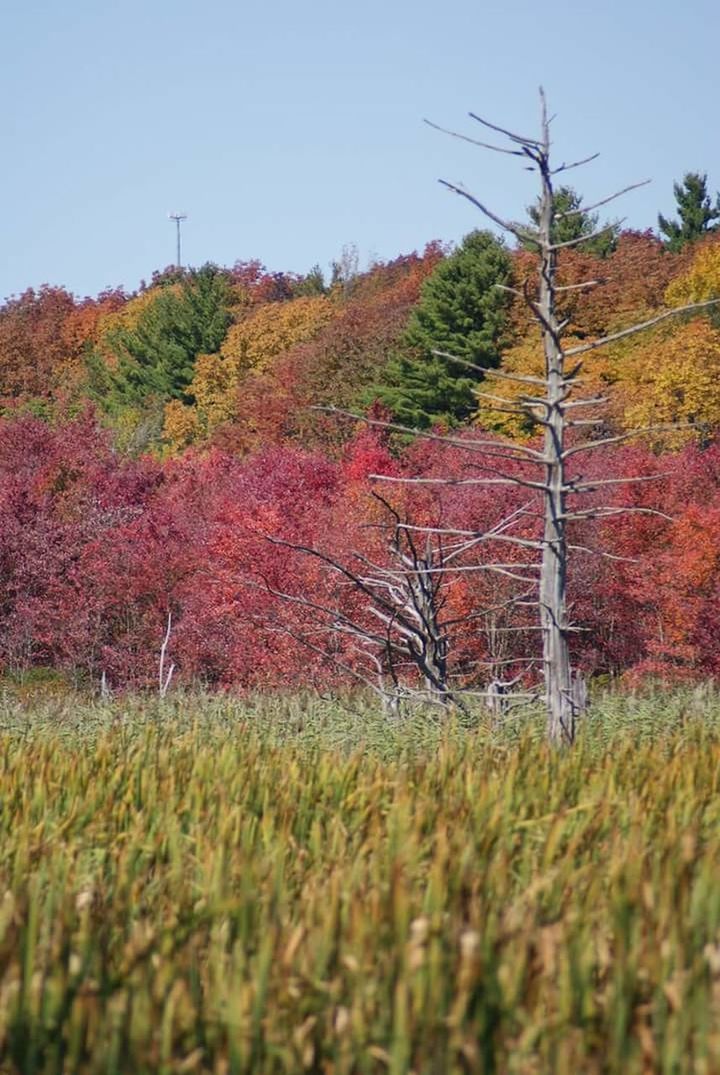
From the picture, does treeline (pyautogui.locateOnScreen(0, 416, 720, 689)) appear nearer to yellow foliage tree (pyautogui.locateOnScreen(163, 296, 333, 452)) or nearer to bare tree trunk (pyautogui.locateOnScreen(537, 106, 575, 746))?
bare tree trunk (pyautogui.locateOnScreen(537, 106, 575, 746))

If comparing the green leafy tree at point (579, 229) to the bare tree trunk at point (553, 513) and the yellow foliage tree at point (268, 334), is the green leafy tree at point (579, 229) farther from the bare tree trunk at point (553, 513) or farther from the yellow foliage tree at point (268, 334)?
the bare tree trunk at point (553, 513)

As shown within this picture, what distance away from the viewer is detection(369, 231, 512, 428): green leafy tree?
140ft

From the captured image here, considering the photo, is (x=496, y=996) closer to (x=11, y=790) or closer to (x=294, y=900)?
(x=294, y=900)

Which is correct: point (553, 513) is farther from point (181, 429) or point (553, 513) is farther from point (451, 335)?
point (181, 429)

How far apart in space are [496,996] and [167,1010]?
86 cm

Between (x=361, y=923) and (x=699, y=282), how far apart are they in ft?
151

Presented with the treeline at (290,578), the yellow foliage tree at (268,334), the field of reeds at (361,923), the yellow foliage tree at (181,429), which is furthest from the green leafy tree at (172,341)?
the field of reeds at (361,923)

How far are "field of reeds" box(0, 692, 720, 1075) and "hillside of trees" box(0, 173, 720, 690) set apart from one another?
2146mm

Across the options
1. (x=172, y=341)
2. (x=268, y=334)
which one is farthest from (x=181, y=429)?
(x=172, y=341)

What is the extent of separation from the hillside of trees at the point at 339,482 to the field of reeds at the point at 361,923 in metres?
2.15

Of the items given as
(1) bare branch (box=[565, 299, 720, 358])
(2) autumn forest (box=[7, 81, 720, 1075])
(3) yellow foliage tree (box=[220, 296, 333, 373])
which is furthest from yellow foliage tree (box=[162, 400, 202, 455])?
(1) bare branch (box=[565, 299, 720, 358])

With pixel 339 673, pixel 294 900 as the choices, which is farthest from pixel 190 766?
pixel 339 673

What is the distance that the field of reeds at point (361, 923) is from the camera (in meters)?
3.70

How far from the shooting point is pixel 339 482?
29.7 metres
